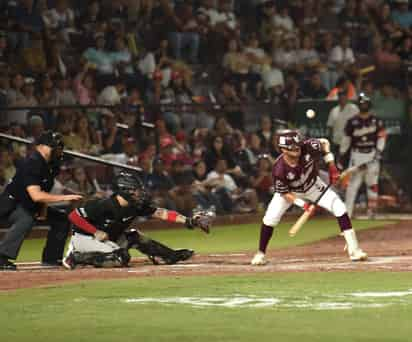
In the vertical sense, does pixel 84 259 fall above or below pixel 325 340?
below

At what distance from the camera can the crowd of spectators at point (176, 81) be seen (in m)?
18.7

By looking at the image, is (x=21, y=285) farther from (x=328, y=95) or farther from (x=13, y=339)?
(x=328, y=95)

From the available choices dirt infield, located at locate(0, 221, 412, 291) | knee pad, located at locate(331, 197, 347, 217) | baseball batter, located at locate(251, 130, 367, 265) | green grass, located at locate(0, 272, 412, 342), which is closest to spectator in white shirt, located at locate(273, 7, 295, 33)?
dirt infield, located at locate(0, 221, 412, 291)

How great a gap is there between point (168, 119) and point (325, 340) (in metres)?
12.7

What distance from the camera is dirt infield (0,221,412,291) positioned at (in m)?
12.1

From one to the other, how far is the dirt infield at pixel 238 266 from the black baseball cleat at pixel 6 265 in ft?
0.39

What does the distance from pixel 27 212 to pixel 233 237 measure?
17.1ft

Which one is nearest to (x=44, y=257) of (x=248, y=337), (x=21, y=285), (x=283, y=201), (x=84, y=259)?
(x=84, y=259)

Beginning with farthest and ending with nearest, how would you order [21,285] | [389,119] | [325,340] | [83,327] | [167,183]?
1. [389,119]
2. [167,183]
3. [21,285]
4. [83,327]
5. [325,340]

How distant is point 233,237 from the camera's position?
17703mm

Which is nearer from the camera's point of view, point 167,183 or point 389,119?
point 167,183

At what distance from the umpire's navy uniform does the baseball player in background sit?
7455mm

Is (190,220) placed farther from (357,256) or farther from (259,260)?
(357,256)

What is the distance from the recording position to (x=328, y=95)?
23016mm
